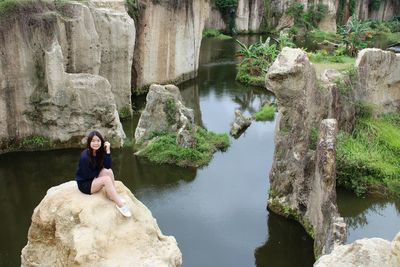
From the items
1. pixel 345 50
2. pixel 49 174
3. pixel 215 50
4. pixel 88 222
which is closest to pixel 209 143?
pixel 49 174

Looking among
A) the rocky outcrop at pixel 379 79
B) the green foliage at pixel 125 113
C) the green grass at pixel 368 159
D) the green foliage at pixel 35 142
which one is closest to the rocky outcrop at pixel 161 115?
the green foliage at pixel 35 142

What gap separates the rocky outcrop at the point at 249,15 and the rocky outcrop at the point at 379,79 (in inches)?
1028

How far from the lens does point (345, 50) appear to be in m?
30.3

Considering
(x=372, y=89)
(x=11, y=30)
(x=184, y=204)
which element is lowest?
(x=184, y=204)

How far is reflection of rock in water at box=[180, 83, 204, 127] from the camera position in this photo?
22116mm

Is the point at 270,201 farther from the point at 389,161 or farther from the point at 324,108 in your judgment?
the point at 389,161

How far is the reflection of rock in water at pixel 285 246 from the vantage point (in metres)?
11.5

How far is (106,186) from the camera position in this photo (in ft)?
23.3

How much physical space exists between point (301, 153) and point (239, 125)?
25.0 ft

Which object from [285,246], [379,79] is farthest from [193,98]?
[285,246]

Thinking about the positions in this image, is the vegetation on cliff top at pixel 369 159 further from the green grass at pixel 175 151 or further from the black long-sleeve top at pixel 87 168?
the black long-sleeve top at pixel 87 168

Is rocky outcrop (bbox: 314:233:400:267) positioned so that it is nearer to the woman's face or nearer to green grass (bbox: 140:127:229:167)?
the woman's face

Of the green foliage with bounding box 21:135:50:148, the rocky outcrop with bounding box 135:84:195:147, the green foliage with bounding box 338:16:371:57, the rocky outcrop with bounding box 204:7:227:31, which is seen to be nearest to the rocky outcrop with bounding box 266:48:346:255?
the rocky outcrop with bounding box 135:84:195:147

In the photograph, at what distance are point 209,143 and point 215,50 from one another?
63.6 ft
